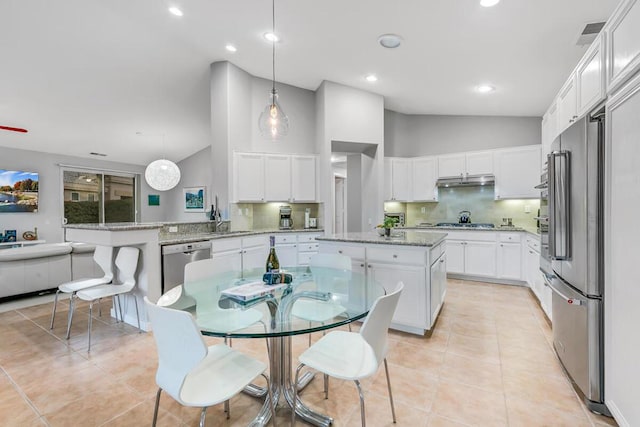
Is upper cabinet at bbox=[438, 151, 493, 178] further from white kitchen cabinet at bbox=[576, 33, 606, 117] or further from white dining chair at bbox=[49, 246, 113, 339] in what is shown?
white dining chair at bbox=[49, 246, 113, 339]

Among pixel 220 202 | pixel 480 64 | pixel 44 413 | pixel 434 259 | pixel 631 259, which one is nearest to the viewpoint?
pixel 631 259

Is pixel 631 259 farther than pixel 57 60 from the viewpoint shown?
No

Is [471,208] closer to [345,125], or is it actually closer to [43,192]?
[345,125]

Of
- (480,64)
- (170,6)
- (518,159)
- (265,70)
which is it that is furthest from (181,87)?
(518,159)

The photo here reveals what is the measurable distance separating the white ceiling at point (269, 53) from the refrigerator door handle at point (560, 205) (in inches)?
55.3

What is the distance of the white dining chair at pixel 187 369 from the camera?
45.2 inches

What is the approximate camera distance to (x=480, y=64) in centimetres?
353

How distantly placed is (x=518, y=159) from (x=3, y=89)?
298 inches

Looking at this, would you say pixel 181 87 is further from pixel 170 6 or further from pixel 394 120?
pixel 394 120

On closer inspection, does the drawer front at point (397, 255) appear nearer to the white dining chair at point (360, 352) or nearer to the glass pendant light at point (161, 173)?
the white dining chair at point (360, 352)

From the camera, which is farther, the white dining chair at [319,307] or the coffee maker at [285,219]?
the coffee maker at [285,219]

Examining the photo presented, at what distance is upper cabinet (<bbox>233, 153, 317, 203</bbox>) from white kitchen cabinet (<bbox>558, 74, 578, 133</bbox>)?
127 inches

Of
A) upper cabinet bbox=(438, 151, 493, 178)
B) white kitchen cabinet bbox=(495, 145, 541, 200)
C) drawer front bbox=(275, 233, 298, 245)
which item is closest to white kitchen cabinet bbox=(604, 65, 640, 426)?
white kitchen cabinet bbox=(495, 145, 541, 200)

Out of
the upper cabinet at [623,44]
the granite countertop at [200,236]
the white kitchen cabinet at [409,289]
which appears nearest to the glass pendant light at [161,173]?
the granite countertop at [200,236]
